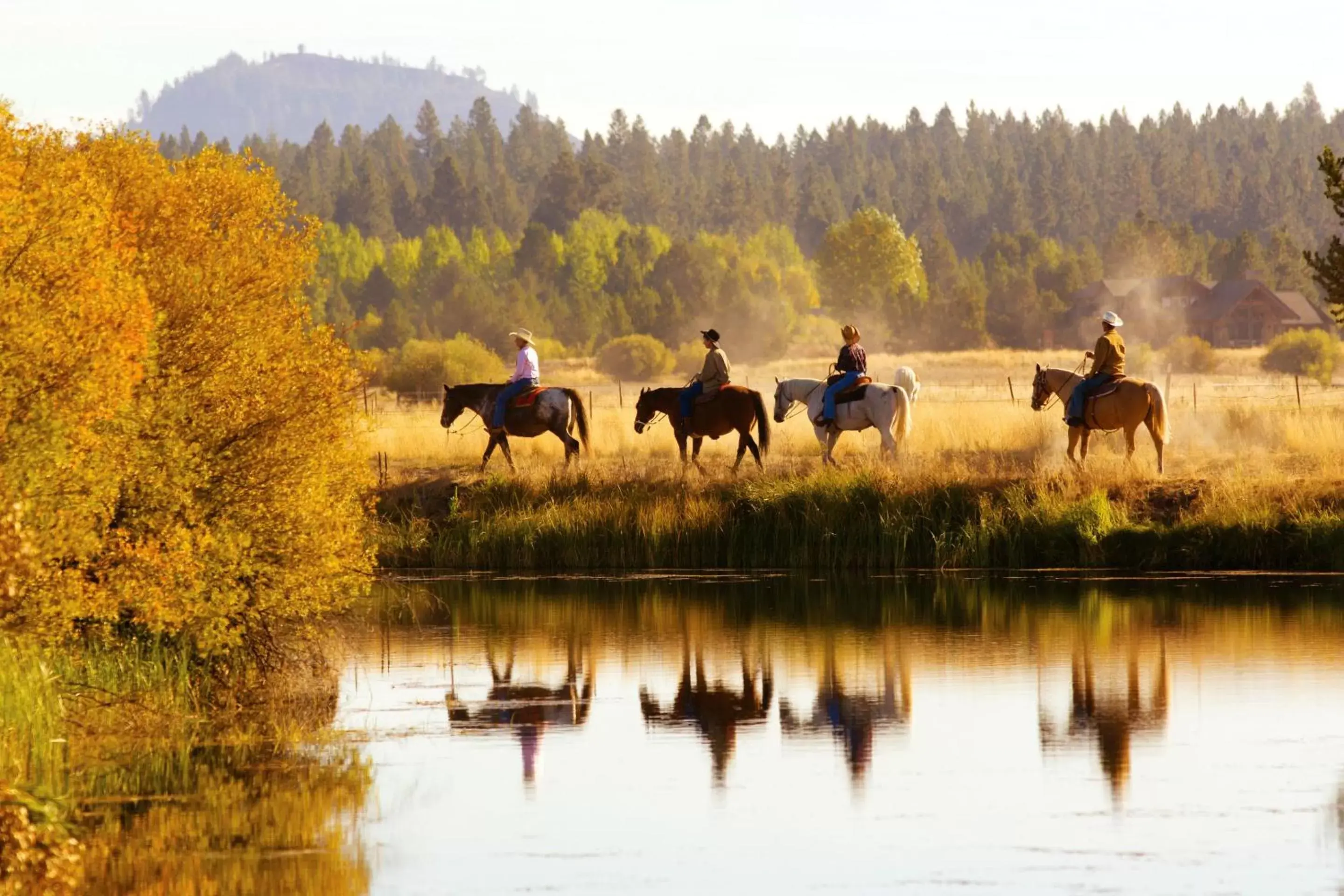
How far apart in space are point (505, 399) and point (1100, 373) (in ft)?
30.0

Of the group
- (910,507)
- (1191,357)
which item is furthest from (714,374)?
(1191,357)

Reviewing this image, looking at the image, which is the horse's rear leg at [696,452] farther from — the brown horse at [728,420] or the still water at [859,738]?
the still water at [859,738]

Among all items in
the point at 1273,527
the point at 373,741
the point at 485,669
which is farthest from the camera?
the point at 1273,527

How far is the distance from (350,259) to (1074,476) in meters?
140

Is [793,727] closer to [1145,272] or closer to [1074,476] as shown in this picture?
[1074,476]

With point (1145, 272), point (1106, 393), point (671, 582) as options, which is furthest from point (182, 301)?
point (1145, 272)

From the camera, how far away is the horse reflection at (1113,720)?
15406 millimetres

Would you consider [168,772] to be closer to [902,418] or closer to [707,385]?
[902,418]

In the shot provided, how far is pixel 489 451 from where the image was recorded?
33.1 meters

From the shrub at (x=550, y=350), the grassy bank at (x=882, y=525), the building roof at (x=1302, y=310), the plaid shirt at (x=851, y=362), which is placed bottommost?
the grassy bank at (x=882, y=525)

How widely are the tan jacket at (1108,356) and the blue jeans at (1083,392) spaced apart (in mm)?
104

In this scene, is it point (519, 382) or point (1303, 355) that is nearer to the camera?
point (519, 382)

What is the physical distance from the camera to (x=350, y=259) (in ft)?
540

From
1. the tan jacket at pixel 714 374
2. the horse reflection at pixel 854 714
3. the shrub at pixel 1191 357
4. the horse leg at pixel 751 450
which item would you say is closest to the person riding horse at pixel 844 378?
the horse leg at pixel 751 450
